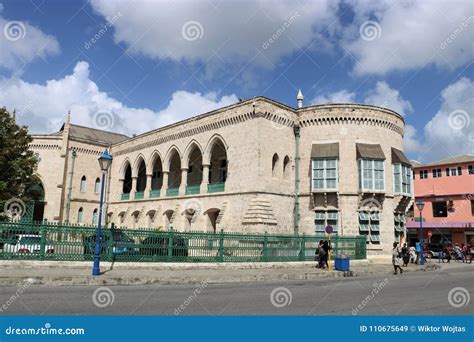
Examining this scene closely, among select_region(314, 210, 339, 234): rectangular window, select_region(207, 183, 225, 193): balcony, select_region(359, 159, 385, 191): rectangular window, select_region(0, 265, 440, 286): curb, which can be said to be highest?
select_region(359, 159, 385, 191): rectangular window

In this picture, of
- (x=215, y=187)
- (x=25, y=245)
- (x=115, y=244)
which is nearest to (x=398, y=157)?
(x=215, y=187)

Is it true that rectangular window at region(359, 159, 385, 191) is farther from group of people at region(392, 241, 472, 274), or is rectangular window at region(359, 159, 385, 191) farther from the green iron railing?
the green iron railing

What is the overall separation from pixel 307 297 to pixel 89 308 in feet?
16.5

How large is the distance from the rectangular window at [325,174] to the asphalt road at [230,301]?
12.6 m

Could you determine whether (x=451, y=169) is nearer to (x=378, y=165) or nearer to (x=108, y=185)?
(x=378, y=165)

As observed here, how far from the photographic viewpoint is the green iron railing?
1368cm

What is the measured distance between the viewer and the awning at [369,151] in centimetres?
2350

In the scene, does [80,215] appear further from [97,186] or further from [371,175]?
[371,175]

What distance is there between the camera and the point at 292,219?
24.7m

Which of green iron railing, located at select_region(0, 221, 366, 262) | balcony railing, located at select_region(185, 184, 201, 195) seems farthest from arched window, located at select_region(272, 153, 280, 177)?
balcony railing, located at select_region(185, 184, 201, 195)

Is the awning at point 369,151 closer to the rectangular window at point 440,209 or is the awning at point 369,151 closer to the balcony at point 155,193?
the balcony at point 155,193

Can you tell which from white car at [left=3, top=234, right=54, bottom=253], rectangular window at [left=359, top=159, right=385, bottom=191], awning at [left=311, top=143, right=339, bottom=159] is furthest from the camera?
awning at [left=311, top=143, right=339, bottom=159]

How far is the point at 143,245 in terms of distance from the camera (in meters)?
15.5

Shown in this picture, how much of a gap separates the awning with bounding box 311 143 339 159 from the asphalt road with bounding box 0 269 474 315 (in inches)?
510
